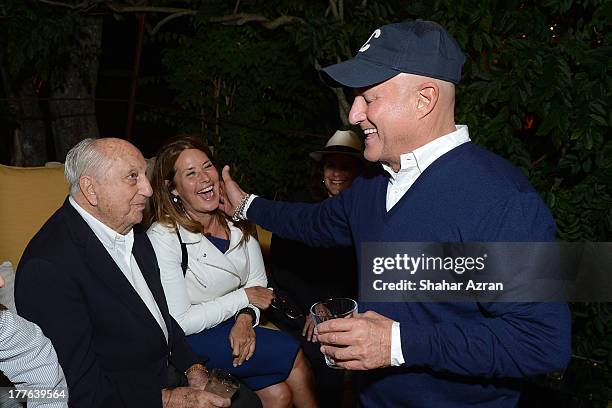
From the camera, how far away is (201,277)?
283 centimetres

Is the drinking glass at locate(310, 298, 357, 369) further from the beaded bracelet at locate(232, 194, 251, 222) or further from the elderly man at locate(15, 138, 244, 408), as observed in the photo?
the beaded bracelet at locate(232, 194, 251, 222)

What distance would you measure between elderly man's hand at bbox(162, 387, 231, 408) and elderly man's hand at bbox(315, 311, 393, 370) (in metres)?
0.94

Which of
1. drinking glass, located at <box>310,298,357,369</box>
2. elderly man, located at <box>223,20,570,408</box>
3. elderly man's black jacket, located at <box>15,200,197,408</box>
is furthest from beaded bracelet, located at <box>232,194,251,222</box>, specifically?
drinking glass, located at <box>310,298,357,369</box>

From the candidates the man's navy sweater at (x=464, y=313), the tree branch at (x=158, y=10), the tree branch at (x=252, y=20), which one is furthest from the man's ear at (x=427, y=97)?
the tree branch at (x=158, y=10)

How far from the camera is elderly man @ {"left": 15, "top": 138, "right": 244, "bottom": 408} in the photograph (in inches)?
77.0

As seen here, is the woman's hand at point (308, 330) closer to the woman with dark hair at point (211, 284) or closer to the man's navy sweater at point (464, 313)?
the woman with dark hair at point (211, 284)

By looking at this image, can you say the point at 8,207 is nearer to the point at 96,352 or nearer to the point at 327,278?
the point at 96,352

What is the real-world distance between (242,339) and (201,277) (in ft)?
1.02

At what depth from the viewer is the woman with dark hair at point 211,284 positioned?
9.02ft

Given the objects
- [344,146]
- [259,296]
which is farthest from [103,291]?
[344,146]

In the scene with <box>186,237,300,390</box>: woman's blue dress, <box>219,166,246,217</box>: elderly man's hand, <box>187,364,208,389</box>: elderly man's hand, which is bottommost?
<box>186,237,300,390</box>: woman's blue dress

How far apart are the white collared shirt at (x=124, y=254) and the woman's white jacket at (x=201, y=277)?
36 centimetres

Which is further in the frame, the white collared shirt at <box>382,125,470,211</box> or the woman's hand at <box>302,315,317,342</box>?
the woman's hand at <box>302,315,317,342</box>

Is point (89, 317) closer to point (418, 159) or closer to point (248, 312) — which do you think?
point (248, 312)
